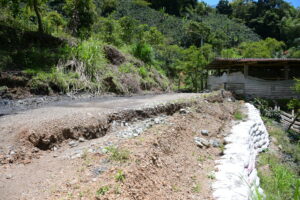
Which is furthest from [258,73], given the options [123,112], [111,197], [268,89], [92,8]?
[111,197]

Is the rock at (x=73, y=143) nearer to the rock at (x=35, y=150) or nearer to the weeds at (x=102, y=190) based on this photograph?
the rock at (x=35, y=150)

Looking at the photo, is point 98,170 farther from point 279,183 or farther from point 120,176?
point 279,183

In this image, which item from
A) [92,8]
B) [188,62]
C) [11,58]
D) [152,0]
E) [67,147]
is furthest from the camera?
[152,0]

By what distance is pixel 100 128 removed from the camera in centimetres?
430

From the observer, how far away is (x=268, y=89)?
14719 mm

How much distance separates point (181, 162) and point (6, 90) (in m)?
5.89

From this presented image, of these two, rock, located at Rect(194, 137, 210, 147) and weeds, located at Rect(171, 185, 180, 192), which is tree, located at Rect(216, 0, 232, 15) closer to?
rock, located at Rect(194, 137, 210, 147)

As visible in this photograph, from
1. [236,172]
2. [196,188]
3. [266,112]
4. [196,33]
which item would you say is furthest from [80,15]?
[196,33]

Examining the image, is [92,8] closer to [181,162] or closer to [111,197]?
[181,162]

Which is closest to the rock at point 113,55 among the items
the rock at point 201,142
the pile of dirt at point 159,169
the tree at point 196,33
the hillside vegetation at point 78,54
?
the hillside vegetation at point 78,54

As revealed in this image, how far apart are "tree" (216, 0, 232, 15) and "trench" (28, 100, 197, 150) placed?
6268 centimetres

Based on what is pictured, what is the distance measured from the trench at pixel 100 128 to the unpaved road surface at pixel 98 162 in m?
0.02

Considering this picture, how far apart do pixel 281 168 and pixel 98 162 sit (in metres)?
4.42

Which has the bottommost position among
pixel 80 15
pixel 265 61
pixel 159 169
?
pixel 159 169
